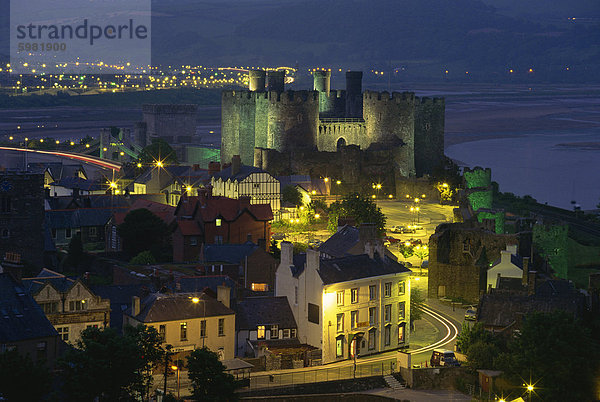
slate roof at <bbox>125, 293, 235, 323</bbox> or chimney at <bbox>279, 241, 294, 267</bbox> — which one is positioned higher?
chimney at <bbox>279, 241, 294, 267</bbox>

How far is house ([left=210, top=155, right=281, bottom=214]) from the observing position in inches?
3356

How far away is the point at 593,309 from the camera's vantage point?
51750 millimetres

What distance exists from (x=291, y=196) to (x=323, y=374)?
40933 mm

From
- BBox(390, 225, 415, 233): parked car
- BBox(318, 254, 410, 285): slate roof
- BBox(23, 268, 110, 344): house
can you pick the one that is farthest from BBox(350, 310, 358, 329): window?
BBox(390, 225, 415, 233): parked car

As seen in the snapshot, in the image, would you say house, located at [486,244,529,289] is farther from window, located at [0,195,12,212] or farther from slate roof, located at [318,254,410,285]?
window, located at [0,195,12,212]

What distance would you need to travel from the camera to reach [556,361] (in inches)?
1763

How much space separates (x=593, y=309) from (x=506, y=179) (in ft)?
268

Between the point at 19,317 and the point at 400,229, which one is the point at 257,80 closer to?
the point at 400,229

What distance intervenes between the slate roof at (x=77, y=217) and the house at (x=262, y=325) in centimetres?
2273

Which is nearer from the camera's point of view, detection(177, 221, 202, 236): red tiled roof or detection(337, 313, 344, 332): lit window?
detection(337, 313, 344, 332): lit window

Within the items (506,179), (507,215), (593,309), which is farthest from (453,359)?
(506,179)

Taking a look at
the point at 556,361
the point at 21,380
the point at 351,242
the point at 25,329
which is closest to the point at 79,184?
the point at 351,242

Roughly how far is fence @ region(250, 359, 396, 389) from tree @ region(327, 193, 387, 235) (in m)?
26.3

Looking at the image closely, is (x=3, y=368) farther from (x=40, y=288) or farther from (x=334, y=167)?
(x=334, y=167)
